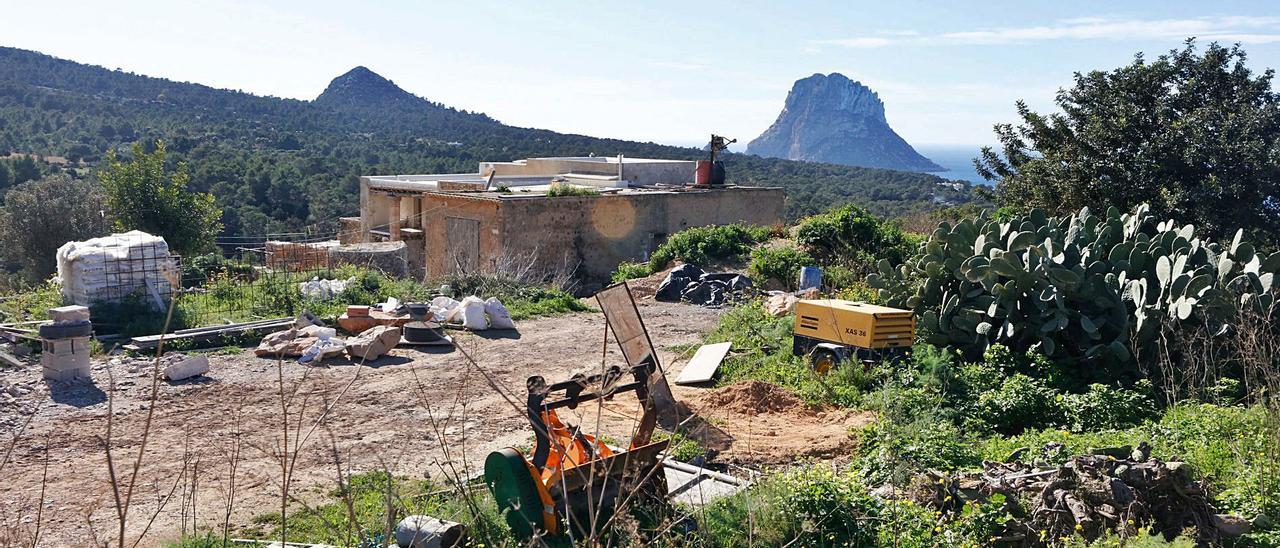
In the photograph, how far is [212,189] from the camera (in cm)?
3997

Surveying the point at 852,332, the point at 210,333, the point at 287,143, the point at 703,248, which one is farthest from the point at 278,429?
the point at 287,143

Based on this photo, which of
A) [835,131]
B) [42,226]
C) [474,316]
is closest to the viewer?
[474,316]

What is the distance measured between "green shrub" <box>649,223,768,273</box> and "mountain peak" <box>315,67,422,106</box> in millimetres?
86546

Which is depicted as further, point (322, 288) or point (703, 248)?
point (703, 248)

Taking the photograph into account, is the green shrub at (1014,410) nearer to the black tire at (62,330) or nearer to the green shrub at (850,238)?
the black tire at (62,330)

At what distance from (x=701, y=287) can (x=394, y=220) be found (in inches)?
472

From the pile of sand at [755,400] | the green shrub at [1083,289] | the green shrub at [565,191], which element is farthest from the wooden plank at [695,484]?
the green shrub at [565,191]

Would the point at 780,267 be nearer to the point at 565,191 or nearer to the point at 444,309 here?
the point at 444,309

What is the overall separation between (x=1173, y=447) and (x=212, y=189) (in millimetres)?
40389

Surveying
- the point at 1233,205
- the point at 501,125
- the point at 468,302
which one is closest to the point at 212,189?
the point at 468,302

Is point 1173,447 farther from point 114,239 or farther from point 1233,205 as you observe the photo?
point 114,239

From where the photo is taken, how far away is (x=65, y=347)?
8.92 meters

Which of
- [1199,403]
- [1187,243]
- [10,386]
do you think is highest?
[1187,243]

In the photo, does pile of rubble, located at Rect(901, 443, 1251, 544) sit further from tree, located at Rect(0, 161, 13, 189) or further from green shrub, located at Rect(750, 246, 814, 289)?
tree, located at Rect(0, 161, 13, 189)
